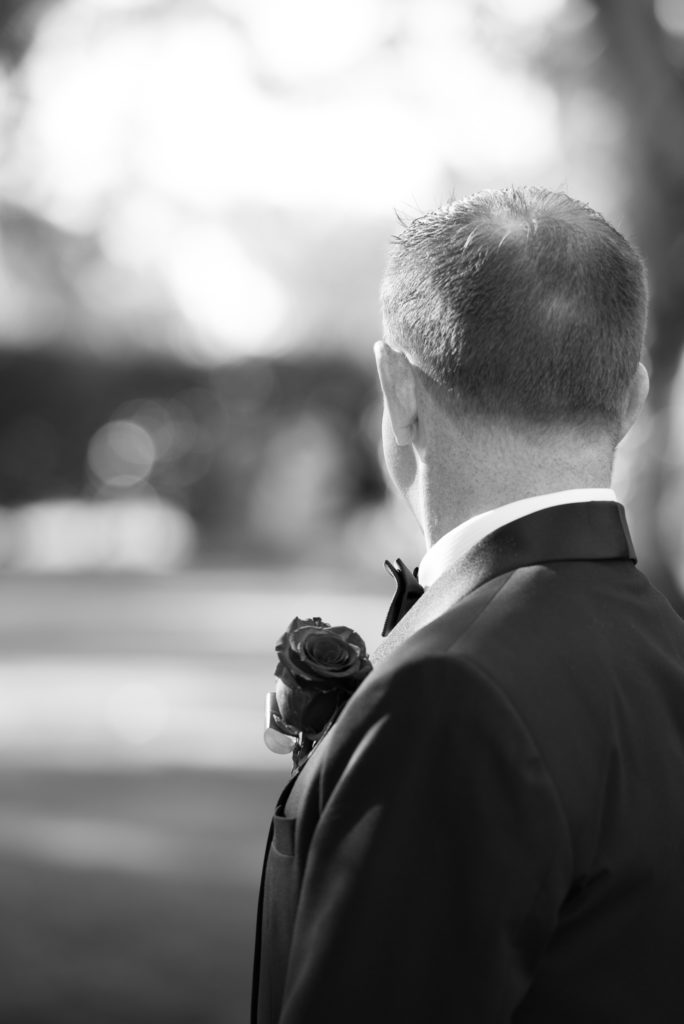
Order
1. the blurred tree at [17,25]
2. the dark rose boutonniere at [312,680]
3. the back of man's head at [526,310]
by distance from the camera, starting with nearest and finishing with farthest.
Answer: the back of man's head at [526,310]
the dark rose boutonniere at [312,680]
the blurred tree at [17,25]

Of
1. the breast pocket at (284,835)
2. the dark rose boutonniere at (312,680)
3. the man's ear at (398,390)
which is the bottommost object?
the breast pocket at (284,835)

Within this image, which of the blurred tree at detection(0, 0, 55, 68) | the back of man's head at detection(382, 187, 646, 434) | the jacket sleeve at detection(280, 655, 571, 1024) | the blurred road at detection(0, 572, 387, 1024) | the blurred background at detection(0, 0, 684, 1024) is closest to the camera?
the jacket sleeve at detection(280, 655, 571, 1024)

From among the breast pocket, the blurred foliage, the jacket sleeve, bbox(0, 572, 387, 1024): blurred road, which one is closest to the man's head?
the jacket sleeve

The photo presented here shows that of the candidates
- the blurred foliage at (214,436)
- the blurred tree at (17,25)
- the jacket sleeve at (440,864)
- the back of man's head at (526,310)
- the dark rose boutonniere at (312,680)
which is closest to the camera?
the jacket sleeve at (440,864)

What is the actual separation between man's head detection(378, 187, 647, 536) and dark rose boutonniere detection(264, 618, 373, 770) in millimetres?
378

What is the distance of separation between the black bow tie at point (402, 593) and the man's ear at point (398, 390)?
24cm

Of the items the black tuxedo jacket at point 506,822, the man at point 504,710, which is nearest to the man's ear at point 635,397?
the man at point 504,710

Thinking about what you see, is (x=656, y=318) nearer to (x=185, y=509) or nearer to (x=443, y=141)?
(x=443, y=141)

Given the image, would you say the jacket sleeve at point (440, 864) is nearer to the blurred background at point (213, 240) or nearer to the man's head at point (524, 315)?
the man's head at point (524, 315)

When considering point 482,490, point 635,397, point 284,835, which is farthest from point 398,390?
point 284,835

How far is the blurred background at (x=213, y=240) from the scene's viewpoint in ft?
18.0

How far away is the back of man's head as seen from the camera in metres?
1.52

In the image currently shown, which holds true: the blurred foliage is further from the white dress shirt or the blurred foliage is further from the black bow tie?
the white dress shirt

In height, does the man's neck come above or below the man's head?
below
